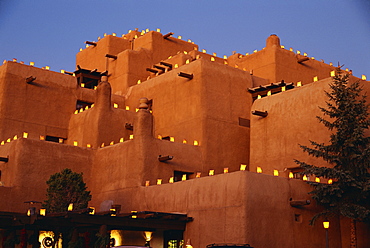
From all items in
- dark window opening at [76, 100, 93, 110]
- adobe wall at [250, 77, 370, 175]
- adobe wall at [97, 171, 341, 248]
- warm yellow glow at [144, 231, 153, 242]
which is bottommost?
warm yellow glow at [144, 231, 153, 242]

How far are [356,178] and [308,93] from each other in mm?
6354

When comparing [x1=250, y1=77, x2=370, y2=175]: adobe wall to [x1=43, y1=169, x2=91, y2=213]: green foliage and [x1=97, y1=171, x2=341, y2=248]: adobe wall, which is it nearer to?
[x1=97, y1=171, x2=341, y2=248]: adobe wall

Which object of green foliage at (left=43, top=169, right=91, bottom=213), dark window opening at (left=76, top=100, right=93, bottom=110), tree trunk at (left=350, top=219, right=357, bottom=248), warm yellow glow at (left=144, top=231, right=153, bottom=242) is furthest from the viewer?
dark window opening at (left=76, top=100, right=93, bottom=110)

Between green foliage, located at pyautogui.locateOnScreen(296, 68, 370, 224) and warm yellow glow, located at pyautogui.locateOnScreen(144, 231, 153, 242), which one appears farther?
warm yellow glow, located at pyautogui.locateOnScreen(144, 231, 153, 242)

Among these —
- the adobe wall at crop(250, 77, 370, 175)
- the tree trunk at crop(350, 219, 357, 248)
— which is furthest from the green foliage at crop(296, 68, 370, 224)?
the adobe wall at crop(250, 77, 370, 175)

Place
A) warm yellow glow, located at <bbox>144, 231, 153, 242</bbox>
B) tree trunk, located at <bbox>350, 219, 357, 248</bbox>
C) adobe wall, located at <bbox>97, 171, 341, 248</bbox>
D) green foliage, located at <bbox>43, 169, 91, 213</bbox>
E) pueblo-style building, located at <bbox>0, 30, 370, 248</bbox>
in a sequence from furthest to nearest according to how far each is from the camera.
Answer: green foliage, located at <bbox>43, 169, 91, 213</bbox> < warm yellow glow, located at <bbox>144, 231, 153, 242</bbox> < tree trunk, located at <bbox>350, 219, 357, 248</bbox> < pueblo-style building, located at <bbox>0, 30, 370, 248</bbox> < adobe wall, located at <bbox>97, 171, 341, 248</bbox>

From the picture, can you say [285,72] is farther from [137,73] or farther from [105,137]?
[105,137]

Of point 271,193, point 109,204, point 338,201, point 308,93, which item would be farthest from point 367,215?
point 109,204

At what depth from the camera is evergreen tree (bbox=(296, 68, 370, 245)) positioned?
2244 cm

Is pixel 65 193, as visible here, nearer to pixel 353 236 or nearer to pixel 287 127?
pixel 287 127

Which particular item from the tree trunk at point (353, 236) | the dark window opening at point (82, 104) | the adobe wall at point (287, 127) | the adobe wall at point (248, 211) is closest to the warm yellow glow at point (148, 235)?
the adobe wall at point (248, 211)

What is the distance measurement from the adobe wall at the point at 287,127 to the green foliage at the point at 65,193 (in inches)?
377

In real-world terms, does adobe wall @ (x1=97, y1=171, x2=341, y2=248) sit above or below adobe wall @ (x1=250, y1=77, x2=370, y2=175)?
below

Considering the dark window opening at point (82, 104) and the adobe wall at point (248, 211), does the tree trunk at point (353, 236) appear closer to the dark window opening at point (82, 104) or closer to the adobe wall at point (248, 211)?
Result: the adobe wall at point (248, 211)
